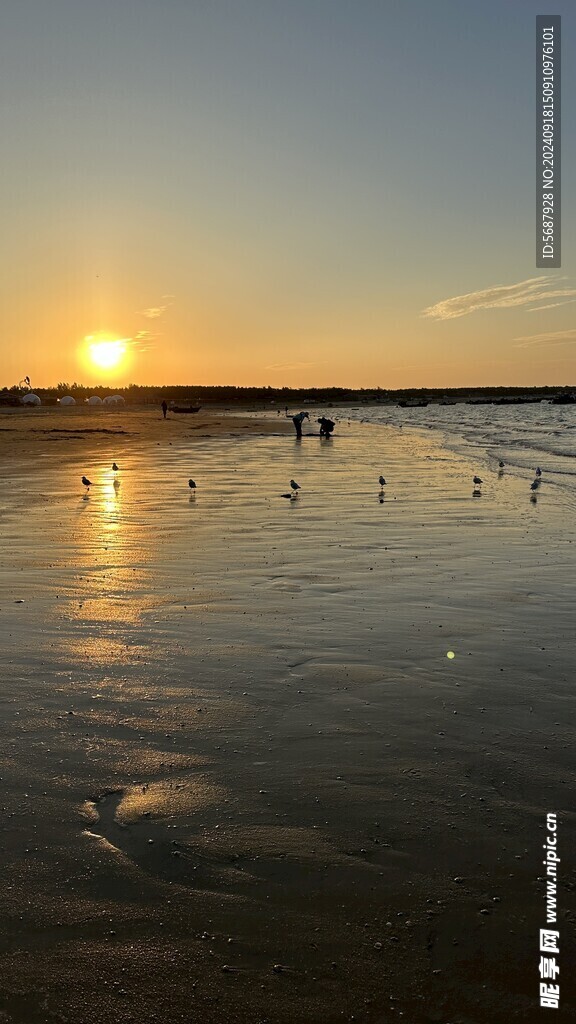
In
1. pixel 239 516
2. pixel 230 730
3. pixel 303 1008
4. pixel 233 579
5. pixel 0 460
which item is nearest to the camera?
pixel 303 1008

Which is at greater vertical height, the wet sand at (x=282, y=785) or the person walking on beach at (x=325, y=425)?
the person walking on beach at (x=325, y=425)

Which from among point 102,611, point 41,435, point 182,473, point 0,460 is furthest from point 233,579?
point 41,435

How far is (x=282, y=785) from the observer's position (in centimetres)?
520

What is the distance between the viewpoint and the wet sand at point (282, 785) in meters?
3.56

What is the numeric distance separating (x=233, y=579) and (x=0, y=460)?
24734 mm

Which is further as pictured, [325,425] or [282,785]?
[325,425]

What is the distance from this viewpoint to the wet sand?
356 centimetres

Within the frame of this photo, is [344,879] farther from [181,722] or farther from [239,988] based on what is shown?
[181,722]

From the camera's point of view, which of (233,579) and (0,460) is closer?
(233,579)

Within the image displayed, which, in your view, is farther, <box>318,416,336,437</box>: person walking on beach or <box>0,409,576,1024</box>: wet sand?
<box>318,416,336,437</box>: person walking on beach

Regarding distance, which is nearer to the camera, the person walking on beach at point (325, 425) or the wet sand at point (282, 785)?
the wet sand at point (282, 785)

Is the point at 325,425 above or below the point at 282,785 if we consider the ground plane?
above

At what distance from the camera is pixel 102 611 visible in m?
9.47

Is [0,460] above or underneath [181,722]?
above
